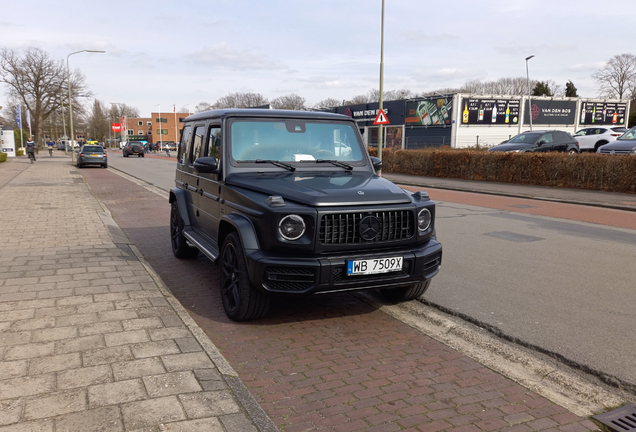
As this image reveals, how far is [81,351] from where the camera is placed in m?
3.73

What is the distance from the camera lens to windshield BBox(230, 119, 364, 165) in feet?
17.2

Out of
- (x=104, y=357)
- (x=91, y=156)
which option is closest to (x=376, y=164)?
(x=104, y=357)

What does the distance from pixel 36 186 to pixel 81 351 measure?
52.9 feet

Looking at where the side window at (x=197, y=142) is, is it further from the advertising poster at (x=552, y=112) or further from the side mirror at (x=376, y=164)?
the advertising poster at (x=552, y=112)

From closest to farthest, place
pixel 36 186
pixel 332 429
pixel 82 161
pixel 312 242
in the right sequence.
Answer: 1. pixel 332 429
2. pixel 312 242
3. pixel 36 186
4. pixel 82 161

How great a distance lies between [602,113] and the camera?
5106 cm

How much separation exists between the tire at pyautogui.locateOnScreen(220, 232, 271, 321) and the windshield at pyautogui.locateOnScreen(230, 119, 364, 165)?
1.01m

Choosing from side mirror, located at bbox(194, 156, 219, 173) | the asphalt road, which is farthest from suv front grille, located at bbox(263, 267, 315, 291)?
the asphalt road

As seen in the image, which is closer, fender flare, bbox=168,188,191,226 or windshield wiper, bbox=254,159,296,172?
windshield wiper, bbox=254,159,296,172

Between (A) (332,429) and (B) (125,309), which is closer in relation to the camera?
(A) (332,429)

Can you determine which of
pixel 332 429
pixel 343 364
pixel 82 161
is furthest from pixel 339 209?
pixel 82 161

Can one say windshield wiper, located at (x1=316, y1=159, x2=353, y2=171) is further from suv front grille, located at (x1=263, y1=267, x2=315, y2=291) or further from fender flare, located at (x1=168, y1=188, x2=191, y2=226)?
fender flare, located at (x1=168, y1=188, x2=191, y2=226)

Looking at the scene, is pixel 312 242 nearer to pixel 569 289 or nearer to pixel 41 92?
pixel 569 289

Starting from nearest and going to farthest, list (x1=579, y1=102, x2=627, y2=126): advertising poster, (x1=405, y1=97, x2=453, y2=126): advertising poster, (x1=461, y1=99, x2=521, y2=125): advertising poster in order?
(x1=405, y1=97, x2=453, y2=126): advertising poster < (x1=461, y1=99, x2=521, y2=125): advertising poster < (x1=579, y1=102, x2=627, y2=126): advertising poster
